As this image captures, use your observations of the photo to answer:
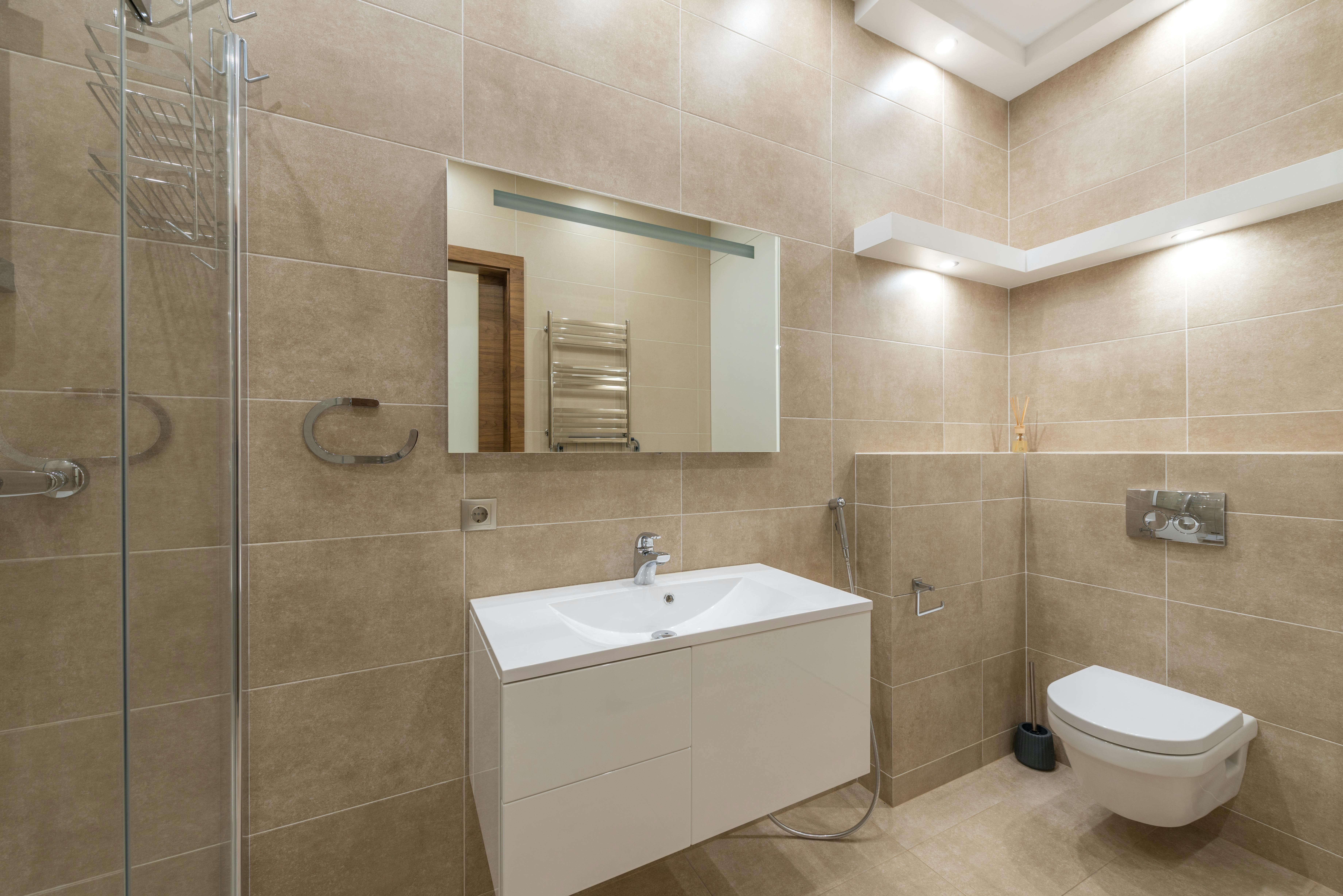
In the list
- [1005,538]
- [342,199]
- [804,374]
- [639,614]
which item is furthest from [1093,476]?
[342,199]

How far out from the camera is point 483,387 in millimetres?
1342

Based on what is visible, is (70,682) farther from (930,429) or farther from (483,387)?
(930,429)

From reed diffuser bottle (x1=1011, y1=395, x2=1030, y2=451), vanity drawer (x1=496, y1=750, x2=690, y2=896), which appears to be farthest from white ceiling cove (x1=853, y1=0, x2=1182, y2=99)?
vanity drawer (x1=496, y1=750, x2=690, y2=896)

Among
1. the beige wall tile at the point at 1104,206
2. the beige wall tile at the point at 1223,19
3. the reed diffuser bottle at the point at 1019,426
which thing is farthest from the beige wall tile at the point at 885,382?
the beige wall tile at the point at 1223,19

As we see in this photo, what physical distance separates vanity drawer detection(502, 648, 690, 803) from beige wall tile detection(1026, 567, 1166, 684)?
1.72 m

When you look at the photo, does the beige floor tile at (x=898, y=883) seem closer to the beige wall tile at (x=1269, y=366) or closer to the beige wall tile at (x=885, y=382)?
the beige wall tile at (x=885, y=382)

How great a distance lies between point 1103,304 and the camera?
7.00 feet

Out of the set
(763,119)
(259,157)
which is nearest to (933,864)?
(763,119)

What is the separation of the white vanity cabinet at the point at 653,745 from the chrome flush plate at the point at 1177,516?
1211 mm

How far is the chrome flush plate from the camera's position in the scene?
1.68 meters

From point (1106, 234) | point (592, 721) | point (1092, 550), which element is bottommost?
point (592, 721)

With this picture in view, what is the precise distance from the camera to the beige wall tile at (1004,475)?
6.68ft

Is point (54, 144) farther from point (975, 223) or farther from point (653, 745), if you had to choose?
point (975, 223)

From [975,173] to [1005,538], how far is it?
1.52m
